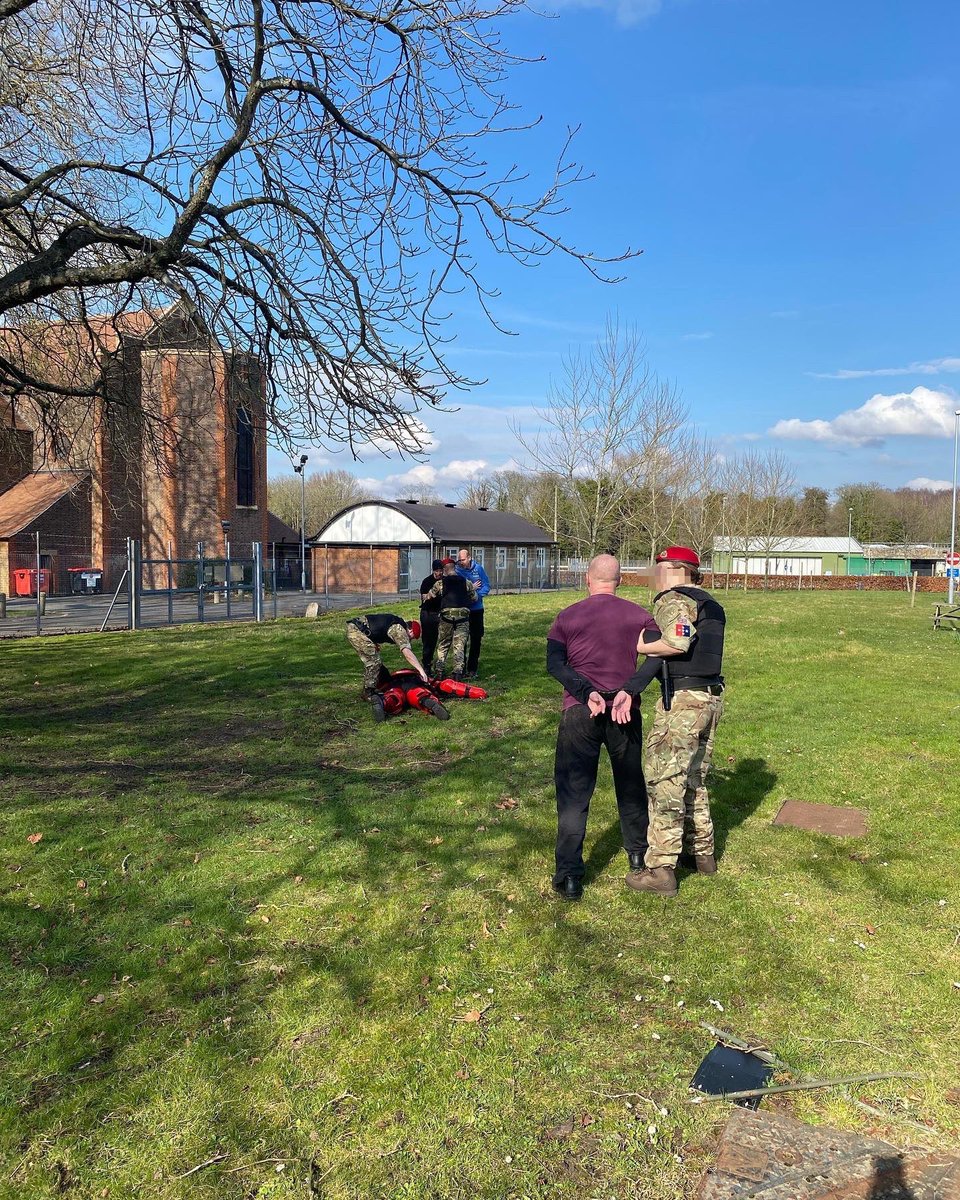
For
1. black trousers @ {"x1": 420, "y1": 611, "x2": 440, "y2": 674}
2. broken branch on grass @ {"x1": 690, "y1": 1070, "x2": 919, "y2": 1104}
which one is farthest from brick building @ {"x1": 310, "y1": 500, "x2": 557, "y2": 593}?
broken branch on grass @ {"x1": 690, "y1": 1070, "x2": 919, "y2": 1104}

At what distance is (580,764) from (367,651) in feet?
16.8

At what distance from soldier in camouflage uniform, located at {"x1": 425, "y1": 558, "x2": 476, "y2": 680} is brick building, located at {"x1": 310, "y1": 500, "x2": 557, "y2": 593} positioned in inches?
940

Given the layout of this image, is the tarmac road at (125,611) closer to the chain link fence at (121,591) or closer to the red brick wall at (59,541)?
the chain link fence at (121,591)

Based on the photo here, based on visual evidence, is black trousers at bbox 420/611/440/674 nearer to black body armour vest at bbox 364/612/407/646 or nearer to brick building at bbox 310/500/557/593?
black body armour vest at bbox 364/612/407/646

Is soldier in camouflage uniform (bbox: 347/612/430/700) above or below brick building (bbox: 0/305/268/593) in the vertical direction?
below

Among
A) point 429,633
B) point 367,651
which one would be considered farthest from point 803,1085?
point 429,633

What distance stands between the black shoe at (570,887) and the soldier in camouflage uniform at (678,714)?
338 millimetres

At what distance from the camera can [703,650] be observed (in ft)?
15.7

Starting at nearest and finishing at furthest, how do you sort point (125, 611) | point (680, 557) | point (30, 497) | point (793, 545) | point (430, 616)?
point (680, 557)
point (430, 616)
point (125, 611)
point (30, 497)
point (793, 545)

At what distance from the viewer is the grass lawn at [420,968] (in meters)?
2.77

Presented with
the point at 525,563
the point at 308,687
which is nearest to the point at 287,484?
the point at 525,563

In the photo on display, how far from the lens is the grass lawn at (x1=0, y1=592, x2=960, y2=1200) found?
2.77m

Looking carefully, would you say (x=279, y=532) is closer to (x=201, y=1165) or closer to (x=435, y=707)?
(x=435, y=707)

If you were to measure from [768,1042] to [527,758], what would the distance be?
4.39 meters
